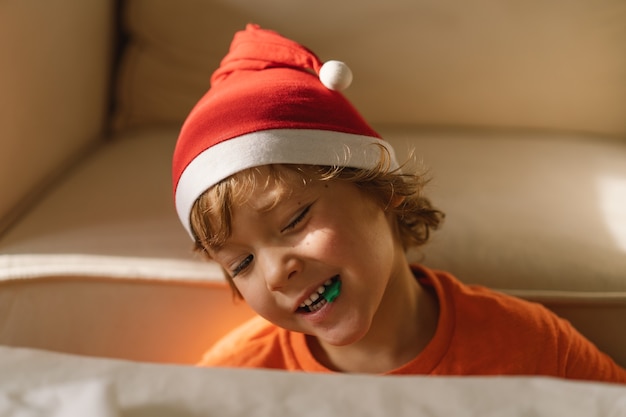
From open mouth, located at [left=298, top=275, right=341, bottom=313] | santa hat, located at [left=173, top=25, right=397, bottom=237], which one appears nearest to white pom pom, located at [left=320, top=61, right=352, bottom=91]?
santa hat, located at [left=173, top=25, right=397, bottom=237]

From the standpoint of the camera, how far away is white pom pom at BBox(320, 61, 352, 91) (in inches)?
28.9

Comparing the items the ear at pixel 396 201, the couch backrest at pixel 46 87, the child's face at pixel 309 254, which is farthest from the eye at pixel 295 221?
the couch backrest at pixel 46 87

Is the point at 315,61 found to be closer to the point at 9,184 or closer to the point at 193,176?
the point at 193,176

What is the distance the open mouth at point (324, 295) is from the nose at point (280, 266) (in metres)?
0.03

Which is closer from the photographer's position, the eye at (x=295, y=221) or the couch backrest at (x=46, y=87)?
the eye at (x=295, y=221)

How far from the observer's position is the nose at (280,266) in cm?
68

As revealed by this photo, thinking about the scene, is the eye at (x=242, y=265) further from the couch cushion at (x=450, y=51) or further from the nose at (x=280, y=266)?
the couch cushion at (x=450, y=51)

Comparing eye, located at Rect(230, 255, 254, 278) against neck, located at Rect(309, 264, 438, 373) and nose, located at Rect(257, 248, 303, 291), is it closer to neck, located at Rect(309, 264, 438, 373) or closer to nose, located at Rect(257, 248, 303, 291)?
nose, located at Rect(257, 248, 303, 291)

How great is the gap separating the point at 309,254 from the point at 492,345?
27 centimetres

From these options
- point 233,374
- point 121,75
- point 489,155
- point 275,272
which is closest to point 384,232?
point 275,272

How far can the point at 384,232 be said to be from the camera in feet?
2.48

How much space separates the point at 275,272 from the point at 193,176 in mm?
143

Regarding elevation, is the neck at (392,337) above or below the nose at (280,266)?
below

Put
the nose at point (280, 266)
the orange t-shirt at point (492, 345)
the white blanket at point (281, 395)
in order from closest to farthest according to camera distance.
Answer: the white blanket at point (281, 395) → the nose at point (280, 266) → the orange t-shirt at point (492, 345)
